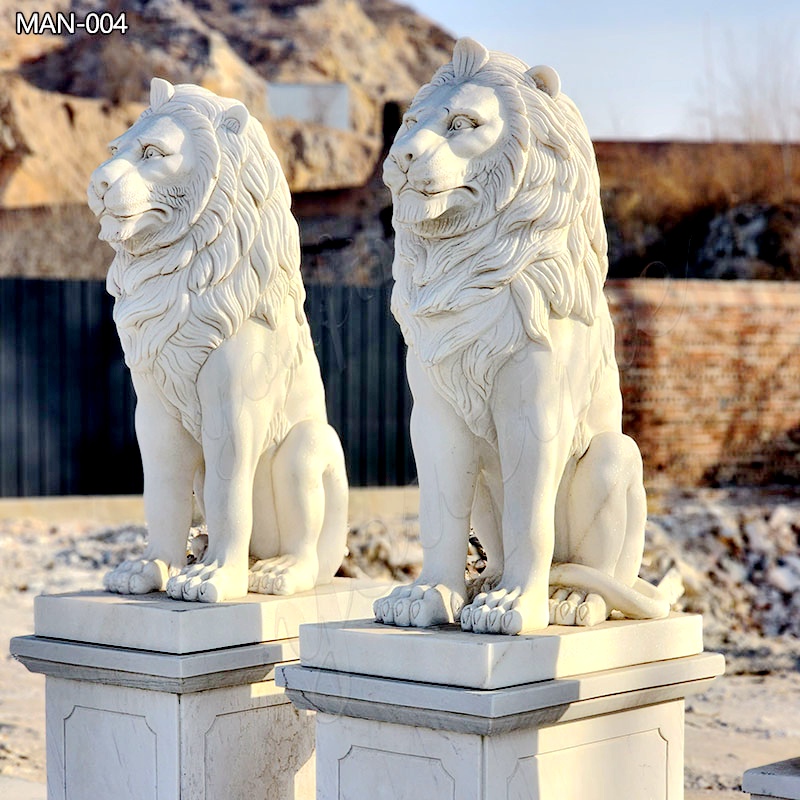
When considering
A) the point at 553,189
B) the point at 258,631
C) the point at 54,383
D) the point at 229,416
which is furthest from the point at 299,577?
the point at 54,383

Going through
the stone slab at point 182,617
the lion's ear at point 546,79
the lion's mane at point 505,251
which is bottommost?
the stone slab at point 182,617

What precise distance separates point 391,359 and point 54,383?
268 cm

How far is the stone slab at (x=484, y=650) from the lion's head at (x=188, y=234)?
912 millimetres

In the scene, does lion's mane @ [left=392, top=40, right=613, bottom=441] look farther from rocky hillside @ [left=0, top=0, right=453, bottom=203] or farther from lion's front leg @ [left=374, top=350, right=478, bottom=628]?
rocky hillside @ [left=0, top=0, right=453, bottom=203]

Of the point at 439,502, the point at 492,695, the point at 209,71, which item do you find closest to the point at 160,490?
the point at 439,502

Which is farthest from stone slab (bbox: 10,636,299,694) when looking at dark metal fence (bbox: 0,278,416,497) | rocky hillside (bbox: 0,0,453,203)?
rocky hillside (bbox: 0,0,453,203)

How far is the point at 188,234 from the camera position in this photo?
3.30m

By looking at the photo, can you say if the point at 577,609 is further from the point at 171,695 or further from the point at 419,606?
the point at 171,695

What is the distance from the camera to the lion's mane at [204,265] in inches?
130

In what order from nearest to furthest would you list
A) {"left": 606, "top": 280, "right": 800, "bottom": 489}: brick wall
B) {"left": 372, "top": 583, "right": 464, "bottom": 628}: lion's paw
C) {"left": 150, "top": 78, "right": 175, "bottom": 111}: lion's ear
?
{"left": 372, "top": 583, "right": 464, "bottom": 628}: lion's paw < {"left": 150, "top": 78, "right": 175, "bottom": 111}: lion's ear < {"left": 606, "top": 280, "right": 800, "bottom": 489}: brick wall

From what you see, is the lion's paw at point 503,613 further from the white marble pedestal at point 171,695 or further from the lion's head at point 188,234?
the lion's head at point 188,234

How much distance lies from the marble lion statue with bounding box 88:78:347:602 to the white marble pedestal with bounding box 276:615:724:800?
0.66 m

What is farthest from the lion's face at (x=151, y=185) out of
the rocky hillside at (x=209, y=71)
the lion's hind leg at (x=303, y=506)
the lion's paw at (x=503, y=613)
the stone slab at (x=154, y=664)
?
the rocky hillside at (x=209, y=71)

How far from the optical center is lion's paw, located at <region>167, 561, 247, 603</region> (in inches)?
129
